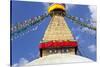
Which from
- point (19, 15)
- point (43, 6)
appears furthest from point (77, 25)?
point (19, 15)

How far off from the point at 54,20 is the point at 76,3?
25 cm

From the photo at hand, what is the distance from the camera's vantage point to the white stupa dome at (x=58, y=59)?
1.69 meters

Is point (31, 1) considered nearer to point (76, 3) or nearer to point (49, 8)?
point (49, 8)

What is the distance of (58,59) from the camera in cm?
176

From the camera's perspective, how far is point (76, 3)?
1.84 metres

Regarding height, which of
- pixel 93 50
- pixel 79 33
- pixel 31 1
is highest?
pixel 31 1

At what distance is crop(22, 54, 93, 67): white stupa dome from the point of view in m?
1.69

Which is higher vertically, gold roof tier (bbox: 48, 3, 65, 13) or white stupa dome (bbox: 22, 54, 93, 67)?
gold roof tier (bbox: 48, 3, 65, 13)

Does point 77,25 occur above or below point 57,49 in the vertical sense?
above

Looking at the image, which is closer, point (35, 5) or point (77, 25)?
point (35, 5)

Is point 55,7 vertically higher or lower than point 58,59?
higher

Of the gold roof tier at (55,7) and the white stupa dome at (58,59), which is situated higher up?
the gold roof tier at (55,7)
